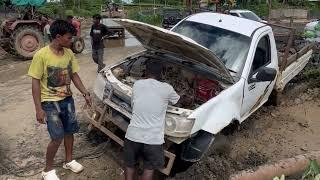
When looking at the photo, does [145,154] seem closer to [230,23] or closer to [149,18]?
[230,23]

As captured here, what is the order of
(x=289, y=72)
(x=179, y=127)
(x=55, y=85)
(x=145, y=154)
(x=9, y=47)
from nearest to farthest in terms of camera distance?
(x=145, y=154) < (x=179, y=127) < (x=55, y=85) < (x=289, y=72) < (x=9, y=47)

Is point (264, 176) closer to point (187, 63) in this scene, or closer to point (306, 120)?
point (187, 63)

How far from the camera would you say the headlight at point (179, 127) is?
466 centimetres

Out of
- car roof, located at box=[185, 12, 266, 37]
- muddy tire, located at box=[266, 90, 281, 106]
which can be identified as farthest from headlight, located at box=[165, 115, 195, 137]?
muddy tire, located at box=[266, 90, 281, 106]

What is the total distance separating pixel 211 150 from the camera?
538 centimetres

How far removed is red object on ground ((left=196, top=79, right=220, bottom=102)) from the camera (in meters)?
5.60

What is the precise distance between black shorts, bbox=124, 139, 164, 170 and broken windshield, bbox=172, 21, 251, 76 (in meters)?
1.85

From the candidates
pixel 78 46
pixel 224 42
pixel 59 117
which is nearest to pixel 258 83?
pixel 224 42

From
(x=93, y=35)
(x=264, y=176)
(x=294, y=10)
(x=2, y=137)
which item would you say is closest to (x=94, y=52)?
(x=93, y=35)

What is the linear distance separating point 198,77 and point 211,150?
1.03 meters

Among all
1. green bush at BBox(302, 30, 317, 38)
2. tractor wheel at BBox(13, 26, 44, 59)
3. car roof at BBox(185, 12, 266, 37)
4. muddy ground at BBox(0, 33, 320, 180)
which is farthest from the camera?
tractor wheel at BBox(13, 26, 44, 59)

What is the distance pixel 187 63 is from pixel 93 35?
16.6ft

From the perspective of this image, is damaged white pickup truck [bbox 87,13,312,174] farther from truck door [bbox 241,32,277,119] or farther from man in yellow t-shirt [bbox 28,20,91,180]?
man in yellow t-shirt [bbox 28,20,91,180]

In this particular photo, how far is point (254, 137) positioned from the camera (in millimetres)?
6941
